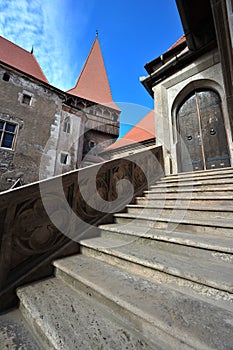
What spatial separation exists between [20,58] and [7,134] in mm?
12480

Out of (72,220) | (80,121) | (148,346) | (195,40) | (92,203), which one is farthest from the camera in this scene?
(80,121)

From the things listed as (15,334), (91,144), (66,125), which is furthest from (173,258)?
(91,144)

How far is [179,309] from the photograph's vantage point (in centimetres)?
90

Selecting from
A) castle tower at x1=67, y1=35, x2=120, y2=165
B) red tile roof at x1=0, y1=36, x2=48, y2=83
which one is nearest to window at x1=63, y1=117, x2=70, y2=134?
castle tower at x1=67, y1=35, x2=120, y2=165

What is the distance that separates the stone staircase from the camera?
32.4 inches

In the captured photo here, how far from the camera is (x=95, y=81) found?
941 inches

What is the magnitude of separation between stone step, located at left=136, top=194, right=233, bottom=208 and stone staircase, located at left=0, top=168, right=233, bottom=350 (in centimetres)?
33

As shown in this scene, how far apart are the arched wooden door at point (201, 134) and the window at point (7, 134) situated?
10379 mm

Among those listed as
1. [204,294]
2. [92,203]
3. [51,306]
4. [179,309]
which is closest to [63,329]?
[51,306]

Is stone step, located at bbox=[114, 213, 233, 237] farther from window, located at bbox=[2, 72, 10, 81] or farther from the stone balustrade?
window, located at bbox=[2, 72, 10, 81]

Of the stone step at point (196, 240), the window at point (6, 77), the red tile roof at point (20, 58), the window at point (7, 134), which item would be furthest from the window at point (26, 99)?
the stone step at point (196, 240)

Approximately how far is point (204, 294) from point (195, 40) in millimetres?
→ 6214

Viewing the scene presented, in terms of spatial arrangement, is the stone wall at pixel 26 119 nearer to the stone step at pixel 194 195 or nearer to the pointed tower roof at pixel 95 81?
the pointed tower roof at pixel 95 81

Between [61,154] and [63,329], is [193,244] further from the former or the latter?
[61,154]
